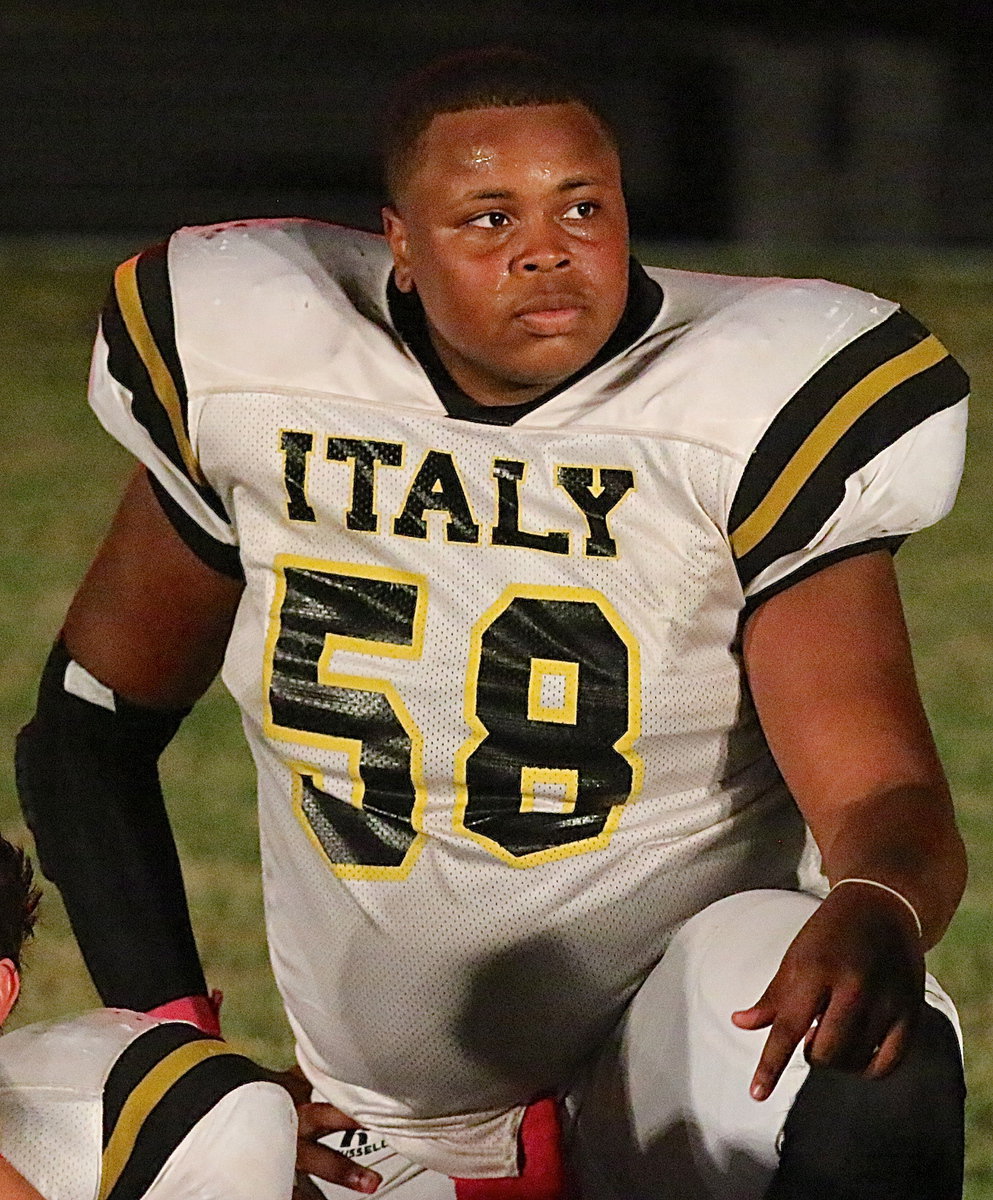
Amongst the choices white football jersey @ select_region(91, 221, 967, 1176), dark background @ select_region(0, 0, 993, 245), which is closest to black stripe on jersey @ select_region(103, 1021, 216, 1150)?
white football jersey @ select_region(91, 221, 967, 1176)

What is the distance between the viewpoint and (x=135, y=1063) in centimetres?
157

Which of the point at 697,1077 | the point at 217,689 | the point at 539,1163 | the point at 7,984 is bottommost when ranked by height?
the point at 217,689

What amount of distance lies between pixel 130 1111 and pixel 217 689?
2567 millimetres

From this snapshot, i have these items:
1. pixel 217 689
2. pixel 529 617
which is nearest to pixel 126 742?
pixel 529 617

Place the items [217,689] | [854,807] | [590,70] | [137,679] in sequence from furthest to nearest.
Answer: [590,70] < [217,689] < [137,679] < [854,807]

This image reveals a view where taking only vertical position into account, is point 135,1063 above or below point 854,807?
below

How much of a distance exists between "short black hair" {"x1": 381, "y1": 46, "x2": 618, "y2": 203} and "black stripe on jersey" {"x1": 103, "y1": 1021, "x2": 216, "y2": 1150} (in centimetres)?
68

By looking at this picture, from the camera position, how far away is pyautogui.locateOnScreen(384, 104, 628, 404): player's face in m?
1.74

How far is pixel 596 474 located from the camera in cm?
177

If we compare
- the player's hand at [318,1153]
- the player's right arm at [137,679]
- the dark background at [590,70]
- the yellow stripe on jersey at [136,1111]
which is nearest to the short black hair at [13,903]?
the yellow stripe on jersey at [136,1111]

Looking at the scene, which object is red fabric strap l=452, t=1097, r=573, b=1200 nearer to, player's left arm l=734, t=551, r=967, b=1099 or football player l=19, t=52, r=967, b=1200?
football player l=19, t=52, r=967, b=1200

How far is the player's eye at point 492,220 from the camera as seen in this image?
177 cm

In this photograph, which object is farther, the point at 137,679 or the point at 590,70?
the point at 590,70

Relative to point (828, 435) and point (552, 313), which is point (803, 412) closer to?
point (828, 435)
